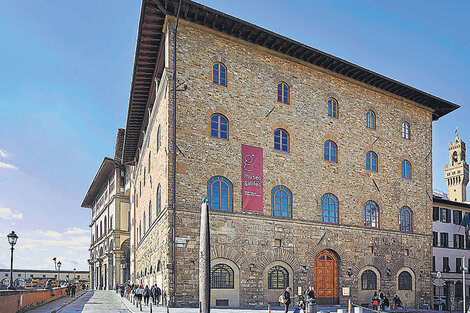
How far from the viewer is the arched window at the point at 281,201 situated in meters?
26.4

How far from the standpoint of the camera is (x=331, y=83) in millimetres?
29953

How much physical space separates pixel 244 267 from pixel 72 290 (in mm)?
21000

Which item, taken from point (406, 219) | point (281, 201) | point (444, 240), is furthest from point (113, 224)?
point (444, 240)

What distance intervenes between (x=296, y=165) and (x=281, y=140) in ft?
5.68

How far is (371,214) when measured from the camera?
30.4m

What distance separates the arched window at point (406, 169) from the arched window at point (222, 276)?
15559mm

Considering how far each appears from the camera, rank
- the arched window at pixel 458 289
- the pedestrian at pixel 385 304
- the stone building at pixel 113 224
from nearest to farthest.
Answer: the pedestrian at pixel 385 304 < the arched window at pixel 458 289 < the stone building at pixel 113 224

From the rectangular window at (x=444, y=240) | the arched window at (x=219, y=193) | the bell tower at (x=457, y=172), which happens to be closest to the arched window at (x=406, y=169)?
the rectangular window at (x=444, y=240)

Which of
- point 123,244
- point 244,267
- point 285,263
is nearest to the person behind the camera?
point 244,267

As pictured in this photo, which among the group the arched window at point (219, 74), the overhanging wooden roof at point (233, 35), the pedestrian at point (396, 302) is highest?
the overhanging wooden roof at point (233, 35)

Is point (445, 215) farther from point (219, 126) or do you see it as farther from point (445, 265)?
point (219, 126)

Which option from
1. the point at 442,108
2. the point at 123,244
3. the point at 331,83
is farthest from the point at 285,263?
the point at 123,244

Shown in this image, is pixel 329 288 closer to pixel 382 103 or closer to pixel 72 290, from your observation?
pixel 382 103

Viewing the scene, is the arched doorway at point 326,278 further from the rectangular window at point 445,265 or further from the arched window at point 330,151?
the rectangular window at point 445,265
